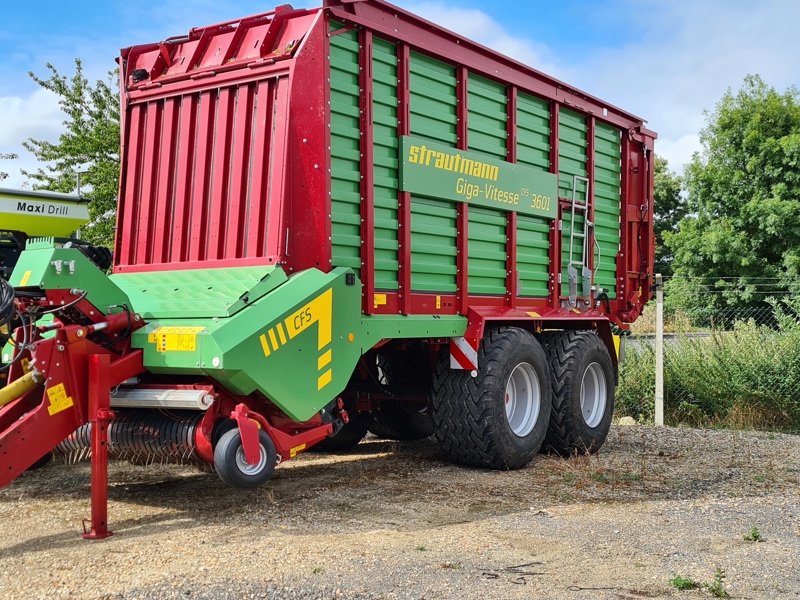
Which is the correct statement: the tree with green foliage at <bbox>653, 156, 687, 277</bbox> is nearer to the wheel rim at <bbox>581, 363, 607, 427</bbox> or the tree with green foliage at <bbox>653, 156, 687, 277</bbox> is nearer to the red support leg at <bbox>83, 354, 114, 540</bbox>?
the wheel rim at <bbox>581, 363, 607, 427</bbox>

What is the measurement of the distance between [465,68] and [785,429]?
25.1 ft

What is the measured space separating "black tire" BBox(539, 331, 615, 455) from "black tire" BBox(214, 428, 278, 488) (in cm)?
365

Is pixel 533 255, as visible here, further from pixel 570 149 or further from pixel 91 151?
pixel 91 151

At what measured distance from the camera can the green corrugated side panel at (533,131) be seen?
7.76 meters

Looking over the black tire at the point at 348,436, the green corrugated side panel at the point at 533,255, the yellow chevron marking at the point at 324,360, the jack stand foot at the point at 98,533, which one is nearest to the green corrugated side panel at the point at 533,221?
the green corrugated side panel at the point at 533,255

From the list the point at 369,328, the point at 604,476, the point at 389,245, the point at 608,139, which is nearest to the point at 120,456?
the point at 369,328

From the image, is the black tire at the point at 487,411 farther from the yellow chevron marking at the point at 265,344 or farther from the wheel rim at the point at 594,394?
the yellow chevron marking at the point at 265,344

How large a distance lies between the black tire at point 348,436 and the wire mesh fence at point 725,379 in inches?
208

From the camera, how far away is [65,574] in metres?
4.11

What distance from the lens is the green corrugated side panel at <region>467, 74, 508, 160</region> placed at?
23.5 ft

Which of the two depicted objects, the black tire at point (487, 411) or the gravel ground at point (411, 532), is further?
the black tire at point (487, 411)

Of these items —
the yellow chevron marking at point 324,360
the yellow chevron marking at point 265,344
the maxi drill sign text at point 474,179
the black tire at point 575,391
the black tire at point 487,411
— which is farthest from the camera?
the black tire at point 575,391

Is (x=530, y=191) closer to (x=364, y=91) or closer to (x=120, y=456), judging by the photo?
(x=364, y=91)

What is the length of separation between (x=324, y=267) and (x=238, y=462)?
147 cm
